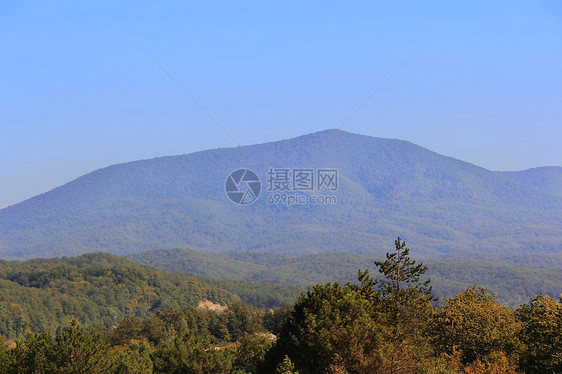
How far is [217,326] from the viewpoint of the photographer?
117875 millimetres

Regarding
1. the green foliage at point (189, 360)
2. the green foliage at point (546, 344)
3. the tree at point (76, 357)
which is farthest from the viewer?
the green foliage at point (189, 360)

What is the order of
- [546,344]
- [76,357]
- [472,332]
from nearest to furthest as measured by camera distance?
[76,357]
[546,344]
[472,332]

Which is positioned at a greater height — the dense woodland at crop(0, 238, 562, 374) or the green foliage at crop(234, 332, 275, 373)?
the dense woodland at crop(0, 238, 562, 374)

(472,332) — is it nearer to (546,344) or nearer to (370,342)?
(546,344)

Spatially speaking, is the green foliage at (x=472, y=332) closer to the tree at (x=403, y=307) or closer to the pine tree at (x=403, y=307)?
the tree at (x=403, y=307)

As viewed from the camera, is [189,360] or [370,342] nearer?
[370,342]

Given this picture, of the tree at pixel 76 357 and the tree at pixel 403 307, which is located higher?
the tree at pixel 403 307

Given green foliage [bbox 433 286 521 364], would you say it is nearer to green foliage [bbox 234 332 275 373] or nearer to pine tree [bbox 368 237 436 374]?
pine tree [bbox 368 237 436 374]

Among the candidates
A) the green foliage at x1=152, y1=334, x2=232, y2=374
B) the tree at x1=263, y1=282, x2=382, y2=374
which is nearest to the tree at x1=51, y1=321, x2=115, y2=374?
the green foliage at x1=152, y1=334, x2=232, y2=374

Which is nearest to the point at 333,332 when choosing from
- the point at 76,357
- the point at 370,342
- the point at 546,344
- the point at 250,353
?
the point at 370,342

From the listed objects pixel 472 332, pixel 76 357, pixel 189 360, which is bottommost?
pixel 189 360

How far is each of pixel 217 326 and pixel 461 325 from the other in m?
70.3

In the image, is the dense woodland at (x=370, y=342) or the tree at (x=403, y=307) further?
the tree at (x=403, y=307)

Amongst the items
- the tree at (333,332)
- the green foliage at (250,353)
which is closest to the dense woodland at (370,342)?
the tree at (333,332)
